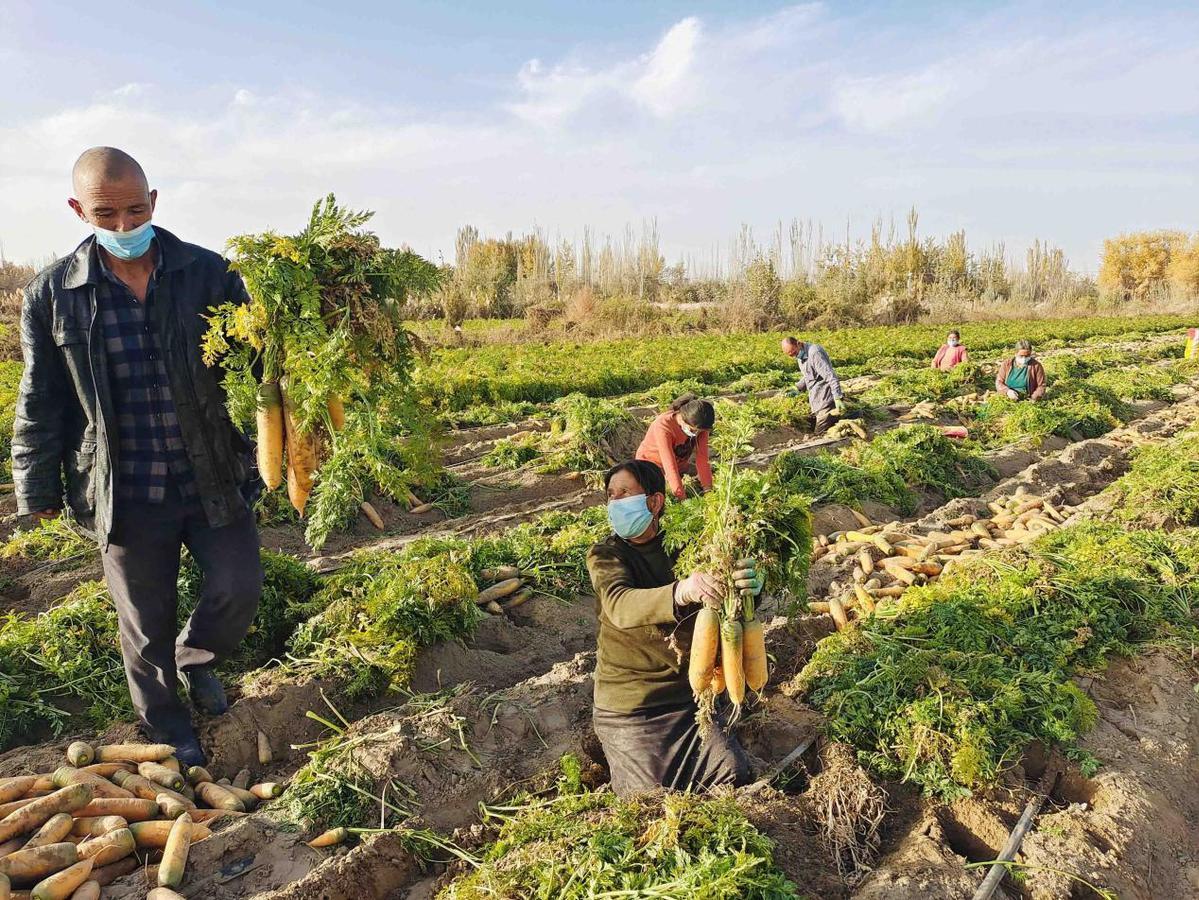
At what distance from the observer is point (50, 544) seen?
7.14 metres

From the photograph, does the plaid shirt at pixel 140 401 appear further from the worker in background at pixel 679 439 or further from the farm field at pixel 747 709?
the worker in background at pixel 679 439

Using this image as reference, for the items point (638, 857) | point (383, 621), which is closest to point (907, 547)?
point (383, 621)

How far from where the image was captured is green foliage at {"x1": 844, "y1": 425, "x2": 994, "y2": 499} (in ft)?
31.7

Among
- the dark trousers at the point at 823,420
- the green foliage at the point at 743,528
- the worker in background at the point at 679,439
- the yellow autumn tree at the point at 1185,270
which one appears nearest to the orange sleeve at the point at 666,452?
the worker in background at the point at 679,439

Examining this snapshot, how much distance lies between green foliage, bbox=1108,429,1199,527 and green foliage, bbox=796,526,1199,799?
1086mm

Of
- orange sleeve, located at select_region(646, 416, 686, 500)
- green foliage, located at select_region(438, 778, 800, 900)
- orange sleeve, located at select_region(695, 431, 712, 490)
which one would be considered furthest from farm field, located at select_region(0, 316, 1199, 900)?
orange sleeve, located at select_region(695, 431, 712, 490)

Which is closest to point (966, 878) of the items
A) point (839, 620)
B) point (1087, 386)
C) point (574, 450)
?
point (839, 620)

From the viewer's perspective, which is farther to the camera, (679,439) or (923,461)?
(923,461)

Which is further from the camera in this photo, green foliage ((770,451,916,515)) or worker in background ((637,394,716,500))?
green foliage ((770,451,916,515))

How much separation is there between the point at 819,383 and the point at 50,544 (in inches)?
413

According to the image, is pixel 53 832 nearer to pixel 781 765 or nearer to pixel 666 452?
pixel 781 765

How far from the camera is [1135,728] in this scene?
4.38m

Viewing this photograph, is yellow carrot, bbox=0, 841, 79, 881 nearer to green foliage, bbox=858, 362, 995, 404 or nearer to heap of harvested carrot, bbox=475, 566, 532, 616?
heap of harvested carrot, bbox=475, 566, 532, 616

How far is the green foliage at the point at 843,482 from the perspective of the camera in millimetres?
8711
